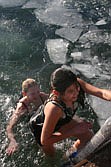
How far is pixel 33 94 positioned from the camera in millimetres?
4367

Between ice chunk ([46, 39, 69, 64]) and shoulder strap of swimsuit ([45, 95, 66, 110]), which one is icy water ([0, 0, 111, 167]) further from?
shoulder strap of swimsuit ([45, 95, 66, 110])

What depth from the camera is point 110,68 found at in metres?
5.81

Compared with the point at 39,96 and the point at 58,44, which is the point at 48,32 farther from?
the point at 39,96

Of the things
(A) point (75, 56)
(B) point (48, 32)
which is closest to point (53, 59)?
(A) point (75, 56)

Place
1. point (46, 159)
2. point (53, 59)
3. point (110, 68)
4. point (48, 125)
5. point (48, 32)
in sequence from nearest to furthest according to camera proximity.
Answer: point (48, 125) → point (46, 159) → point (110, 68) → point (53, 59) → point (48, 32)

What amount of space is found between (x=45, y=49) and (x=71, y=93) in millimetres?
3113

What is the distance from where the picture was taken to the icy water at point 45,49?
470 centimetres

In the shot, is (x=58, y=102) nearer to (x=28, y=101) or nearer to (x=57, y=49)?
(x=28, y=101)

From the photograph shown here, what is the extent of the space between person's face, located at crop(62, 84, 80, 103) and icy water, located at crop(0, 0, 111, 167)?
3.21ft

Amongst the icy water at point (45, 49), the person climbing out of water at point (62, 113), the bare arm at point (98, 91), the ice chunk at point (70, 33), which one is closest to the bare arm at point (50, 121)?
the person climbing out of water at point (62, 113)

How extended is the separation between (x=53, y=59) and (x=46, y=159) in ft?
7.71

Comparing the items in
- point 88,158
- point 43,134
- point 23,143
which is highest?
point 43,134

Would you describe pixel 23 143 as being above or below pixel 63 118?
below

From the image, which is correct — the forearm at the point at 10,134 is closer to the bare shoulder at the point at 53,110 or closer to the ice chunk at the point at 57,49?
the bare shoulder at the point at 53,110
